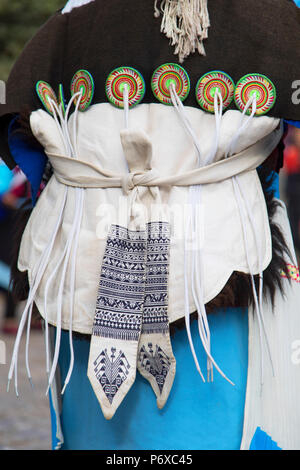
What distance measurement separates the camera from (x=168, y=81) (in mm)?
1811

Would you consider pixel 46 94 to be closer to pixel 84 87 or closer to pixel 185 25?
pixel 84 87

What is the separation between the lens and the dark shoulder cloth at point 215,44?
1.81 metres

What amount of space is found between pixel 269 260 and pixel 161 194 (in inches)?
12.0

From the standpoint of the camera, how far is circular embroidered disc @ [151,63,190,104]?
5.93 ft

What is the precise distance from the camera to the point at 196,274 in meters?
1.73

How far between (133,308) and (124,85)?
0.54 m

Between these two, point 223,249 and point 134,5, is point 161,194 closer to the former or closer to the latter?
point 223,249

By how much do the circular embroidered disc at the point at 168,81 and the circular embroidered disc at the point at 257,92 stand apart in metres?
0.13

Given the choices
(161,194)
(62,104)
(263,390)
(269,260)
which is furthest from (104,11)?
(263,390)

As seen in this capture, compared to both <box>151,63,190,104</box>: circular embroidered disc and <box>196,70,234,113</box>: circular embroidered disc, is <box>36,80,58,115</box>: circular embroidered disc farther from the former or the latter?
<box>196,70,234,113</box>: circular embroidered disc

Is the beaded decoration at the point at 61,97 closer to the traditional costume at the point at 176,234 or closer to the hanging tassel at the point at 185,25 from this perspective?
the traditional costume at the point at 176,234

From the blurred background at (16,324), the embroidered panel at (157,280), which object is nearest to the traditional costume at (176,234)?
the embroidered panel at (157,280)

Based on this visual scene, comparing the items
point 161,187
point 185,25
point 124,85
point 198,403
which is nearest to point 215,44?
point 185,25

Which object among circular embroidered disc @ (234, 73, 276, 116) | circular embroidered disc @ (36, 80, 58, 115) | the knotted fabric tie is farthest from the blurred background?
circular embroidered disc @ (234, 73, 276, 116)
